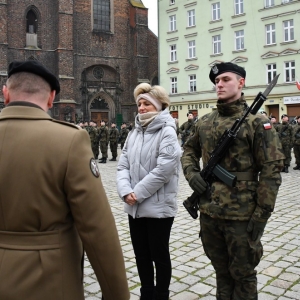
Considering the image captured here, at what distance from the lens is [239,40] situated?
33.6 m

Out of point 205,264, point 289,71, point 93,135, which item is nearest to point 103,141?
point 93,135

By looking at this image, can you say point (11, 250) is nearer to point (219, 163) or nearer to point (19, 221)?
point (19, 221)

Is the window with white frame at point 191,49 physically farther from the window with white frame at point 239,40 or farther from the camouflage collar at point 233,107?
the camouflage collar at point 233,107

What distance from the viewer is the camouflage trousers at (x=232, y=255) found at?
291 centimetres

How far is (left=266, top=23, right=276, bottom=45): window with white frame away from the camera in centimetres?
3142

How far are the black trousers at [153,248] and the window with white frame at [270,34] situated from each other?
3103 centimetres

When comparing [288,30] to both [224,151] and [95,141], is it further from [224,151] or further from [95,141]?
[224,151]

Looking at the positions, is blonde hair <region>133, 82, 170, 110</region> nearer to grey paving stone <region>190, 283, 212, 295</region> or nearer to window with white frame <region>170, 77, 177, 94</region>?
grey paving stone <region>190, 283, 212, 295</region>

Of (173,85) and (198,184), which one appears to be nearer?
(198,184)

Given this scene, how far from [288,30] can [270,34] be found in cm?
150

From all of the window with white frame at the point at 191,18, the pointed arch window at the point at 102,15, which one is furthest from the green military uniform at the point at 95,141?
the window with white frame at the point at 191,18

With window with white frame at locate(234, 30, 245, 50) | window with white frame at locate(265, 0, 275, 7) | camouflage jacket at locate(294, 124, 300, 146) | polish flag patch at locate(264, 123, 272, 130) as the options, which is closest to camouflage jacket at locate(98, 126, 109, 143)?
camouflage jacket at locate(294, 124, 300, 146)

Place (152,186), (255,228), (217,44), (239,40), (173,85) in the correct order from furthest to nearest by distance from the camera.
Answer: (173,85) < (217,44) < (239,40) < (152,186) < (255,228)

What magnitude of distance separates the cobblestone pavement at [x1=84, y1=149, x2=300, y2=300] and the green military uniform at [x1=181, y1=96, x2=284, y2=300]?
105cm
